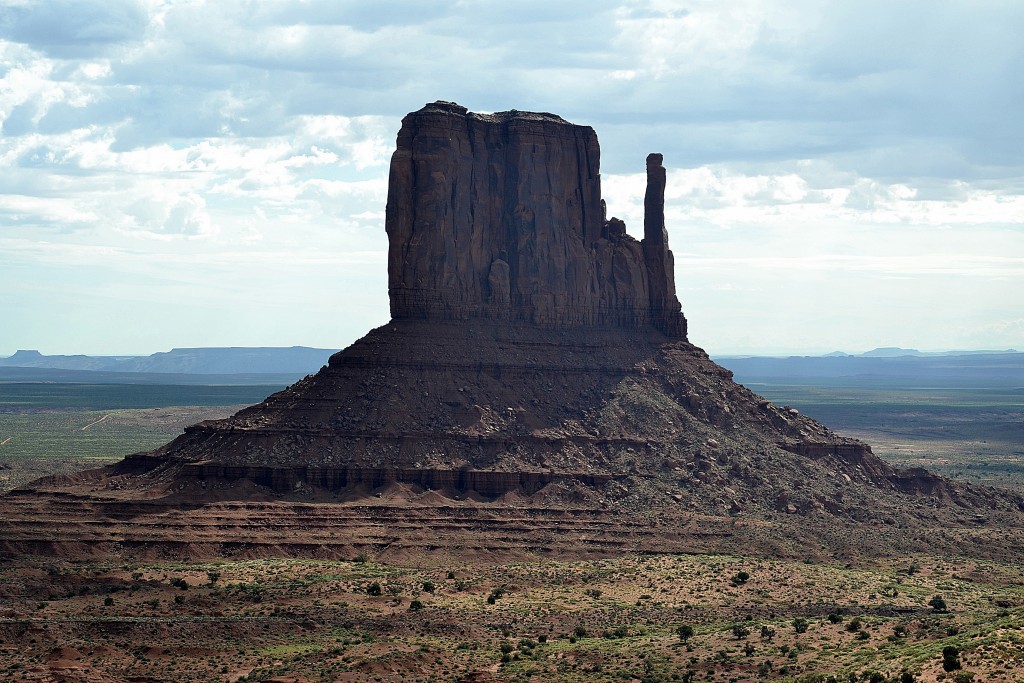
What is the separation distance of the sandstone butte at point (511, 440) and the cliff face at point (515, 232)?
170mm

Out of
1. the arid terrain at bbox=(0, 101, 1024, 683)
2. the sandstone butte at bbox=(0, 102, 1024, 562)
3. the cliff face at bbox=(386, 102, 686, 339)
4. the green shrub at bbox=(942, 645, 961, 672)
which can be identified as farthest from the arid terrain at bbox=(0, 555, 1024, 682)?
the cliff face at bbox=(386, 102, 686, 339)

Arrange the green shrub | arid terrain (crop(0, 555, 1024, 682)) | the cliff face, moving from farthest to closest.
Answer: the cliff face → arid terrain (crop(0, 555, 1024, 682)) → the green shrub

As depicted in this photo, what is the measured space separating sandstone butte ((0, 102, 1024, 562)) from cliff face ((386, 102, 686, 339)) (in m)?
0.17

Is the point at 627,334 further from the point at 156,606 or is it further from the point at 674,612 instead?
the point at 156,606

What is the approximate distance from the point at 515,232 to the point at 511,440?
65.1 feet

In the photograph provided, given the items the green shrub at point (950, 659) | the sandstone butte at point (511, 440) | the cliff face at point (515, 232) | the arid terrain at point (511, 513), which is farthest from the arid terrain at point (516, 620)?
the cliff face at point (515, 232)

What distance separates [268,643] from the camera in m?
91.4

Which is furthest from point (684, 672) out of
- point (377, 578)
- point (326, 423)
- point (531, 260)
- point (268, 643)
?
point (531, 260)

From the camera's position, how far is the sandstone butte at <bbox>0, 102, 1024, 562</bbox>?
391 ft

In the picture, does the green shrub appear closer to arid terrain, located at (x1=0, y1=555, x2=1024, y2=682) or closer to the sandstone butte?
arid terrain, located at (x1=0, y1=555, x2=1024, y2=682)

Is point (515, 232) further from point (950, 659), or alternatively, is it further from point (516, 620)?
point (950, 659)

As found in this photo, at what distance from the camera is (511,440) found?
426ft

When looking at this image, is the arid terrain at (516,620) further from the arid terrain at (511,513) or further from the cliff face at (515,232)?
the cliff face at (515,232)

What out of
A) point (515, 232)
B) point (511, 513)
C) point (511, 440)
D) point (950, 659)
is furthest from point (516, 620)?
point (515, 232)
